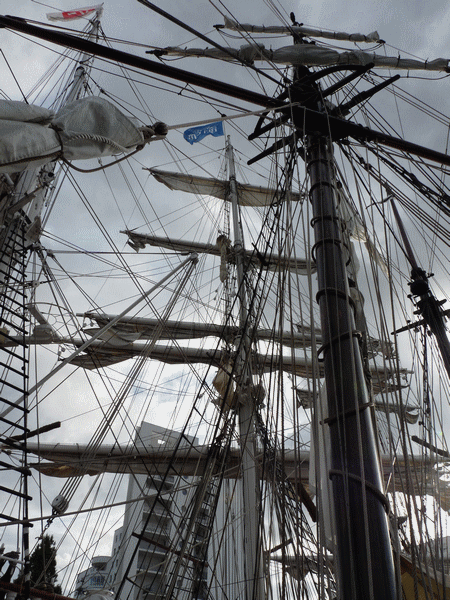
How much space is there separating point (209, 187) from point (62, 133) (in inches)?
497

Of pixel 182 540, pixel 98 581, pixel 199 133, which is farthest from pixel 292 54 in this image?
pixel 98 581

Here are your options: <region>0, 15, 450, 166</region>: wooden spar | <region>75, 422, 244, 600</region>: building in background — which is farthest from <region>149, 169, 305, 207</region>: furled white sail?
<region>0, 15, 450, 166</region>: wooden spar

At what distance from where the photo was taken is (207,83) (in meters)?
4.22

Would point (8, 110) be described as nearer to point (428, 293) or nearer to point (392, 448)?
point (392, 448)

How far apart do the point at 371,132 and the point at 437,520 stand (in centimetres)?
366

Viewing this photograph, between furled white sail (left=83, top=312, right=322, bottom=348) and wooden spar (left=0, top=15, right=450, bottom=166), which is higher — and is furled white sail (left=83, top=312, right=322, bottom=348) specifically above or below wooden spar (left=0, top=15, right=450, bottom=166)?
above

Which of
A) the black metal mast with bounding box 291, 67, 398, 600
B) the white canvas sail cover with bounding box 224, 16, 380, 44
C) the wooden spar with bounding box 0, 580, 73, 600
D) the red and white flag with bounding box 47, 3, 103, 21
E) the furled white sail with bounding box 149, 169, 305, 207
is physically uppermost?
the furled white sail with bounding box 149, 169, 305, 207

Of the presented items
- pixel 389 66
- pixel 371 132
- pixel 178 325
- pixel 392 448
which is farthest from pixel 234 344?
pixel 392 448

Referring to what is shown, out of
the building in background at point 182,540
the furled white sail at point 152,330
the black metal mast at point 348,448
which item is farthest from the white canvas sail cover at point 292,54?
the furled white sail at point 152,330

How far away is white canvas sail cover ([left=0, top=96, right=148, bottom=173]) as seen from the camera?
113 inches

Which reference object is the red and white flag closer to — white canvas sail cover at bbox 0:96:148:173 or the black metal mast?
white canvas sail cover at bbox 0:96:148:173

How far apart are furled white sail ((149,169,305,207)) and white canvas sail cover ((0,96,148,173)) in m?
11.4

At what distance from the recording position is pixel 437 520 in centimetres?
422

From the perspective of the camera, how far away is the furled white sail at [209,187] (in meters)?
14.9
